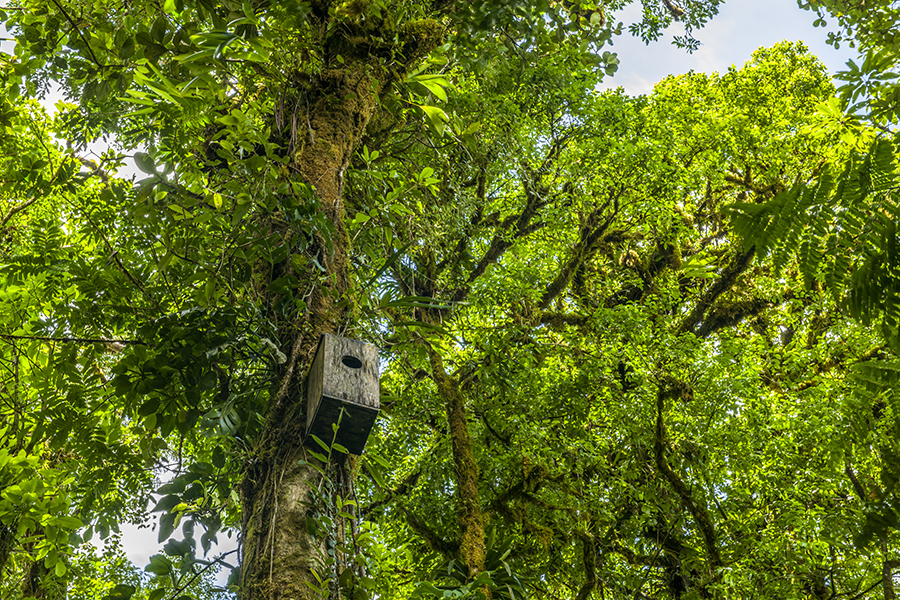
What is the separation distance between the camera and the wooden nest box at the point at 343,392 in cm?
204

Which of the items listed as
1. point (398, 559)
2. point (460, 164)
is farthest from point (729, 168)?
point (398, 559)

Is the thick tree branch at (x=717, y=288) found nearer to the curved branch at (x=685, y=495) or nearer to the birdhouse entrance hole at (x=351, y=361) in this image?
the curved branch at (x=685, y=495)

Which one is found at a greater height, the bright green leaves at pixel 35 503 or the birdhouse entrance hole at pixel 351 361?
the birdhouse entrance hole at pixel 351 361

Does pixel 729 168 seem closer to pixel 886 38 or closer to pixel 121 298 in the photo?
pixel 886 38

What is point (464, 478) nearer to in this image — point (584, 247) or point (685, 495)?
point (685, 495)

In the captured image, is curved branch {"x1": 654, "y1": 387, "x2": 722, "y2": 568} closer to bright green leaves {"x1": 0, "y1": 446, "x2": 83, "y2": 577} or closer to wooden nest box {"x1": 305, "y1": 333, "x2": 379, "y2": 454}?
wooden nest box {"x1": 305, "y1": 333, "x2": 379, "y2": 454}

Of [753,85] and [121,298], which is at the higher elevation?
[753,85]

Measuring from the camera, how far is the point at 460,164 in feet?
15.9

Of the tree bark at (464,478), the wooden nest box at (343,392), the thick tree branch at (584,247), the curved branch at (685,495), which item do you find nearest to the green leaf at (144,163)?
the wooden nest box at (343,392)

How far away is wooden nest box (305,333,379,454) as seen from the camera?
204cm

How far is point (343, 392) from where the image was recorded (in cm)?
205

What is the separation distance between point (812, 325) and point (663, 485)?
185 inches

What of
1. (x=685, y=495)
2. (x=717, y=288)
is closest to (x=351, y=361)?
(x=685, y=495)

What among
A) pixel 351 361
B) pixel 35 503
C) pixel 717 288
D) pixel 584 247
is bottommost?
pixel 35 503
